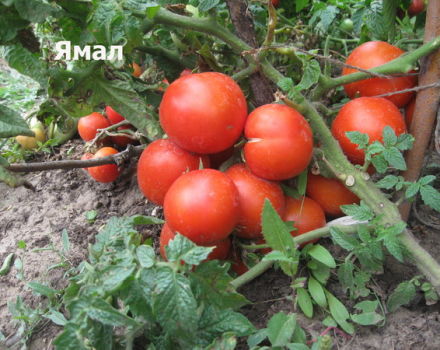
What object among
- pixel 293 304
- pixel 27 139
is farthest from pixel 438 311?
pixel 27 139

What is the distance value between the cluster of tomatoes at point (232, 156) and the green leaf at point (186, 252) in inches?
6.4

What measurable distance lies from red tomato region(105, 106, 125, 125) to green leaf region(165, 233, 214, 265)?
3.60 feet

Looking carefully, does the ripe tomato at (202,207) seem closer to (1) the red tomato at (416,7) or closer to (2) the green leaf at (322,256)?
(2) the green leaf at (322,256)

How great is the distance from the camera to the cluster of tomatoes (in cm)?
106

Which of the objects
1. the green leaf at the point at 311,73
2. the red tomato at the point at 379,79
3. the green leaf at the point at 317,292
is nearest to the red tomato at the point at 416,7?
the red tomato at the point at 379,79

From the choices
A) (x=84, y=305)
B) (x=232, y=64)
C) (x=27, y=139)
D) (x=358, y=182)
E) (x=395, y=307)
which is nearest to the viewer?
(x=84, y=305)

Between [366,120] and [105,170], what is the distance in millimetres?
1029

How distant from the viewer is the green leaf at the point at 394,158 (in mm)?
1093

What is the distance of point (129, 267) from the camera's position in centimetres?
85

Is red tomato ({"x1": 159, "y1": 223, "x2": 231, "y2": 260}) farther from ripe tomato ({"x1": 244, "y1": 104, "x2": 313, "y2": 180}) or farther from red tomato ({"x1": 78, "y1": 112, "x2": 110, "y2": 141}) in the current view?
red tomato ({"x1": 78, "y1": 112, "x2": 110, "y2": 141})

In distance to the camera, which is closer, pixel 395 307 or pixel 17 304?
pixel 395 307

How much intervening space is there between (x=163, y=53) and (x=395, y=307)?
109cm

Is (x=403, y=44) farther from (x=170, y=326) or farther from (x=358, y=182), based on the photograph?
(x=170, y=326)

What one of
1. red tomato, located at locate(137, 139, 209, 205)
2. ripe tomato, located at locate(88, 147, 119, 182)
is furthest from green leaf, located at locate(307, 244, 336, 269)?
ripe tomato, located at locate(88, 147, 119, 182)
